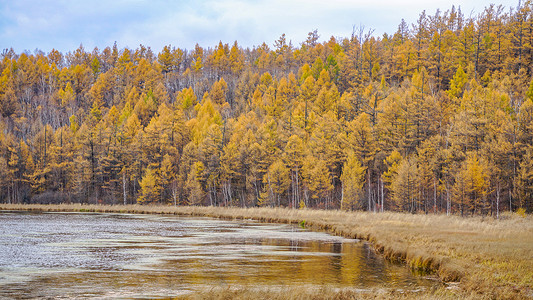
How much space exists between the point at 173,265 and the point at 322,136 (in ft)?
187

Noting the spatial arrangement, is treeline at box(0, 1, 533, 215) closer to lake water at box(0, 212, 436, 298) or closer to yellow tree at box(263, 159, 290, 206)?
yellow tree at box(263, 159, 290, 206)

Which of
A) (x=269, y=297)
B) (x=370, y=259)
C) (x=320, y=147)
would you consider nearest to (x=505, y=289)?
(x=269, y=297)

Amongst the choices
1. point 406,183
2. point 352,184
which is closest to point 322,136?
point 352,184

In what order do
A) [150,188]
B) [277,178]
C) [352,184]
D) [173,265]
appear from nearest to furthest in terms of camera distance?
[173,265]
[352,184]
[277,178]
[150,188]

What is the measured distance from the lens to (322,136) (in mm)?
77875

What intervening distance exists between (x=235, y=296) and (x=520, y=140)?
5070 centimetres

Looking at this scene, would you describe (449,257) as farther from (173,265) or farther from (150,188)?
(150,188)

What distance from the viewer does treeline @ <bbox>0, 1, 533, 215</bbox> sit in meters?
59.9

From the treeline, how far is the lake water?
30.9 meters

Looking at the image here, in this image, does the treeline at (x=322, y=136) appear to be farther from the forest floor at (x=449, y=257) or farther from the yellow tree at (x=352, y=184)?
the forest floor at (x=449, y=257)

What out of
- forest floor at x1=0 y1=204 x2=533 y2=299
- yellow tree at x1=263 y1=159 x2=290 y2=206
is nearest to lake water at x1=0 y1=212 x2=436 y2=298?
forest floor at x1=0 y1=204 x2=533 y2=299

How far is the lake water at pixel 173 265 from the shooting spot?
17.8 metres

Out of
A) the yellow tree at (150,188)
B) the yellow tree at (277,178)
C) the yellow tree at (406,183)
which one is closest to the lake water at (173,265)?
the yellow tree at (406,183)

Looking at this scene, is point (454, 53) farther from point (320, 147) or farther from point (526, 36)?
point (320, 147)
